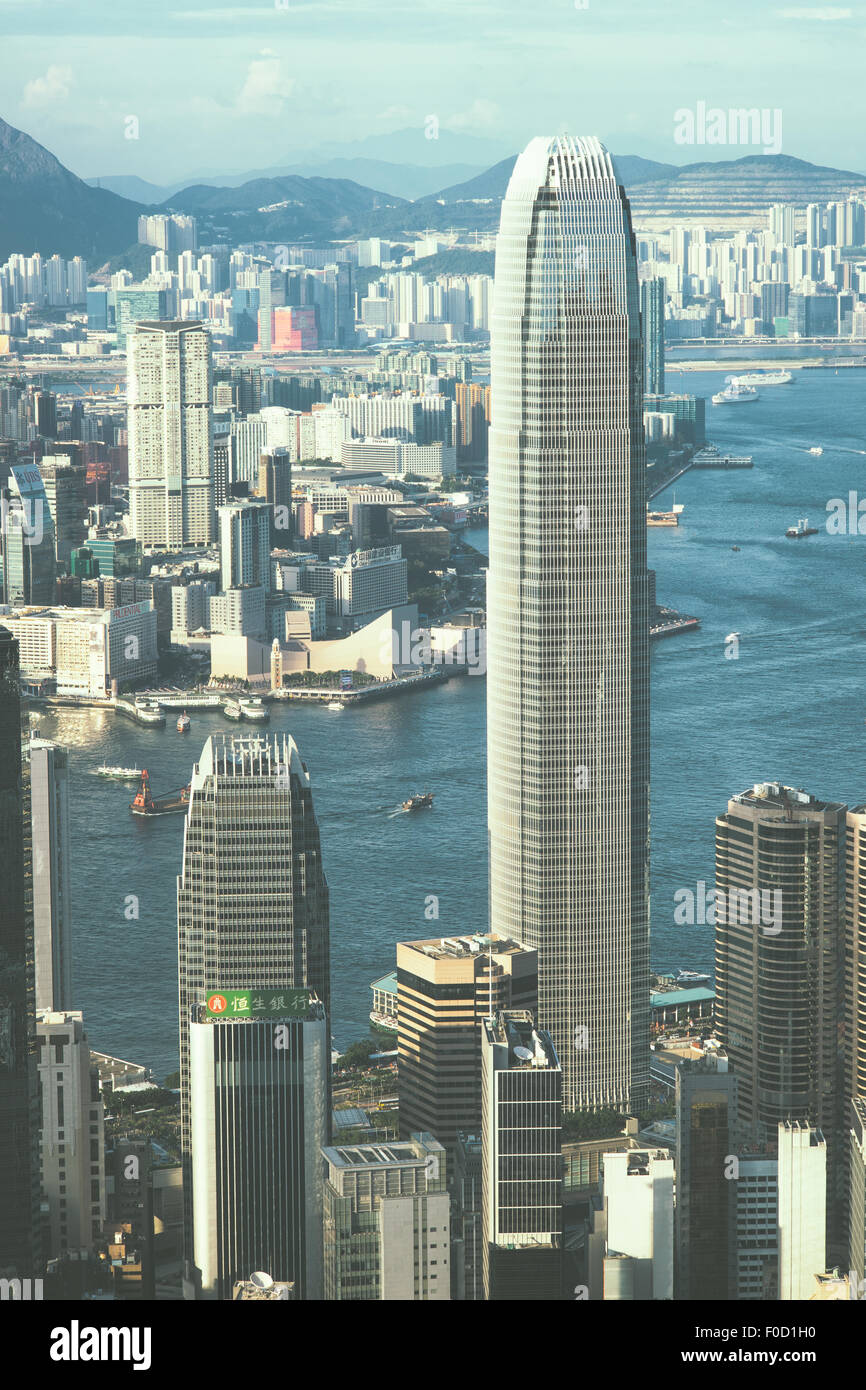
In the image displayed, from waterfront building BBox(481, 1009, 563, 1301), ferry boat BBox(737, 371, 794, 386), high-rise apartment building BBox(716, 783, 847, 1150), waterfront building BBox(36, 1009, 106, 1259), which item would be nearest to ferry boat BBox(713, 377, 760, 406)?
ferry boat BBox(737, 371, 794, 386)

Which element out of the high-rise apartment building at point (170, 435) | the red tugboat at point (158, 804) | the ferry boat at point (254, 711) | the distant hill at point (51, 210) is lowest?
the red tugboat at point (158, 804)

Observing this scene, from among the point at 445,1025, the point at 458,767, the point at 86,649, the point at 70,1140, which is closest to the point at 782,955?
the point at 445,1025

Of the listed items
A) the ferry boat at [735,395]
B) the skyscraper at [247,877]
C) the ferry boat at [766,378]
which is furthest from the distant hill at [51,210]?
the skyscraper at [247,877]

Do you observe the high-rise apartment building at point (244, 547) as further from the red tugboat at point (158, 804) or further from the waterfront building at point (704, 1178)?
the waterfront building at point (704, 1178)

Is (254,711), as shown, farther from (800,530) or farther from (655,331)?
(655,331)

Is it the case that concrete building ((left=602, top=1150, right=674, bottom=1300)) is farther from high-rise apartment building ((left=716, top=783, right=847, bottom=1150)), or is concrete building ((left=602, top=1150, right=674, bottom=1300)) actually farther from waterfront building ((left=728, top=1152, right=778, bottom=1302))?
high-rise apartment building ((left=716, top=783, right=847, bottom=1150))
